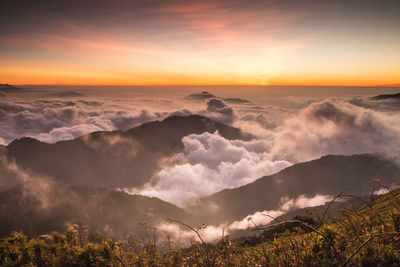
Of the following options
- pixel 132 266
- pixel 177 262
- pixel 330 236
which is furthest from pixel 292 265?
pixel 132 266

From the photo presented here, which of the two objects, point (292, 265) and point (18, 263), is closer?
point (292, 265)

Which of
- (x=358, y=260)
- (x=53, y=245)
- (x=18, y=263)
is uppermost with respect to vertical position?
(x=358, y=260)

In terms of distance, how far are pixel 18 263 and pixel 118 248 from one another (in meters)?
2.76

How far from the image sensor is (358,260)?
153 inches

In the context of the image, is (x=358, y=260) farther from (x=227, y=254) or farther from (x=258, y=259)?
(x=227, y=254)

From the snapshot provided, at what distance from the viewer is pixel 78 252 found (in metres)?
5.83

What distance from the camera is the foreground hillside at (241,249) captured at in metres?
4.41

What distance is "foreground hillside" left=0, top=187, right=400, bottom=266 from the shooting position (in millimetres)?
4410

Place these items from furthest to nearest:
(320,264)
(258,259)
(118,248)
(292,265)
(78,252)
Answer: (118,248) → (78,252) → (258,259) → (292,265) → (320,264)

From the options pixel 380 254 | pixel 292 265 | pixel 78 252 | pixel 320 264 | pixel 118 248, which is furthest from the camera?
pixel 118 248

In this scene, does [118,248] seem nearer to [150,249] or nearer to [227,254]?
[150,249]

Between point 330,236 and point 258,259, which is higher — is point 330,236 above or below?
above

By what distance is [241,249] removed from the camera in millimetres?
6051

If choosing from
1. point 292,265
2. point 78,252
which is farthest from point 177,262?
point 292,265
